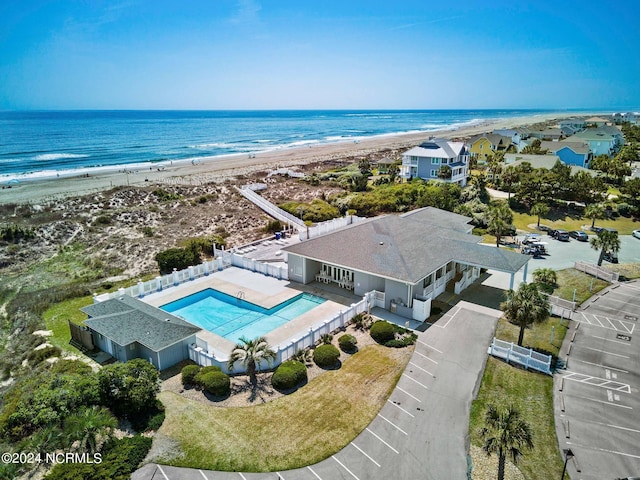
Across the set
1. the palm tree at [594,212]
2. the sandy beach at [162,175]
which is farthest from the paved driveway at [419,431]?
the sandy beach at [162,175]

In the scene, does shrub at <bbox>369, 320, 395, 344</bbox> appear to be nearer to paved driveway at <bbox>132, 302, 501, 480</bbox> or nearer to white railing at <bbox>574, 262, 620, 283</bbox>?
paved driveway at <bbox>132, 302, 501, 480</bbox>

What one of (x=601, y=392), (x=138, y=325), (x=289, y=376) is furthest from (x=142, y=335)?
(x=601, y=392)

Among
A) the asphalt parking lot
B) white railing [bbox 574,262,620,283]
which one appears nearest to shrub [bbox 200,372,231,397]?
the asphalt parking lot

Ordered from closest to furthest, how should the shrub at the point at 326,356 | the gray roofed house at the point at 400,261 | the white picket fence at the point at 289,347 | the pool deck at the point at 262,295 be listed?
1. the white picket fence at the point at 289,347
2. the shrub at the point at 326,356
3. the pool deck at the point at 262,295
4. the gray roofed house at the point at 400,261

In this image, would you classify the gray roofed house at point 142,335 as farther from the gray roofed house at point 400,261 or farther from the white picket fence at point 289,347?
the gray roofed house at point 400,261

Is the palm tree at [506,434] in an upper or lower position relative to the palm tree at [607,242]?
upper
